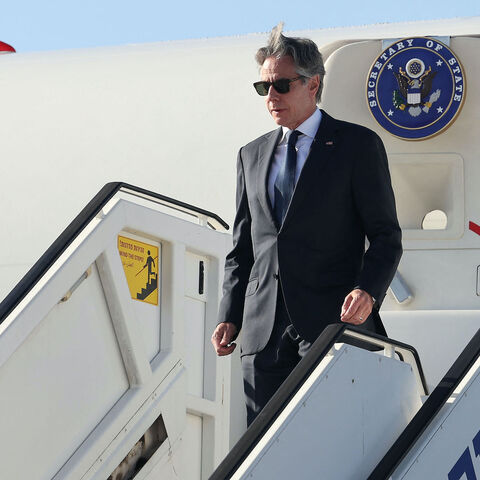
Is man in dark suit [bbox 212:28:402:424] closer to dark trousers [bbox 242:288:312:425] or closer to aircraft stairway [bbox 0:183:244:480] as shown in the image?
dark trousers [bbox 242:288:312:425]

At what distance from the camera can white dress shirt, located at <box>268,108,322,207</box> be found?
3078mm

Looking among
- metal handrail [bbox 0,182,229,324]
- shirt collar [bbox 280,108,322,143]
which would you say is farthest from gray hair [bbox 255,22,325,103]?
metal handrail [bbox 0,182,229,324]

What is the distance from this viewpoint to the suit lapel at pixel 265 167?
3041 millimetres

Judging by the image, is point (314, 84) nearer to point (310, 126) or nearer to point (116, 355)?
point (310, 126)

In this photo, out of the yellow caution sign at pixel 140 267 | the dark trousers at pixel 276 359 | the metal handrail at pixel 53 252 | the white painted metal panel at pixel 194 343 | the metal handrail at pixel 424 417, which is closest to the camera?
the metal handrail at pixel 424 417

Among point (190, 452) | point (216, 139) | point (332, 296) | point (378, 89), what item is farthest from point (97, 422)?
point (216, 139)

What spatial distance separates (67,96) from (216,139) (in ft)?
3.73

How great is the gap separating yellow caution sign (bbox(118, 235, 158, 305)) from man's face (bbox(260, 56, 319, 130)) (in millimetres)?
1002

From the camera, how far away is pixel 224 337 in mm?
3113

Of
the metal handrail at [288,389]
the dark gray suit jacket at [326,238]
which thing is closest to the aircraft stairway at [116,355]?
the dark gray suit jacket at [326,238]

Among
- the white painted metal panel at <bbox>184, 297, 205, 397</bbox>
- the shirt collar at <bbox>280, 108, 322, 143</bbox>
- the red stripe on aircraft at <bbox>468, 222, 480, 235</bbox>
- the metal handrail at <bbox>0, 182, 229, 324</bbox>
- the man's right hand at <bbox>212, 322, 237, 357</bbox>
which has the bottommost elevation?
the white painted metal panel at <bbox>184, 297, 205, 397</bbox>

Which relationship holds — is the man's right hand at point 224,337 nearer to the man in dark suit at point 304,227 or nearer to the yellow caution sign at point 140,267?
the man in dark suit at point 304,227

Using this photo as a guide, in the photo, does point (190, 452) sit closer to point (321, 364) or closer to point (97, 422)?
point (97, 422)

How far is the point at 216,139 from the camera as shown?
668 centimetres
